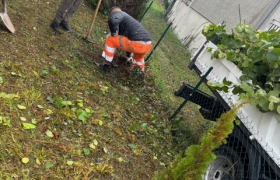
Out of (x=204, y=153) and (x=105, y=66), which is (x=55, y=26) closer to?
(x=105, y=66)

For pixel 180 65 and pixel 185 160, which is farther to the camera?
pixel 180 65

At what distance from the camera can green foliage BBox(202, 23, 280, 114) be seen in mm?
2459

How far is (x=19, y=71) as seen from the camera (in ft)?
10.5

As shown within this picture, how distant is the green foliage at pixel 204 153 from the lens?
1.49m

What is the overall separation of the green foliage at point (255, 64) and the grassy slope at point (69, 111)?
1.42 metres

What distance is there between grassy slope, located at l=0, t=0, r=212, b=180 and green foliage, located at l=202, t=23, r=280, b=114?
4.65 ft

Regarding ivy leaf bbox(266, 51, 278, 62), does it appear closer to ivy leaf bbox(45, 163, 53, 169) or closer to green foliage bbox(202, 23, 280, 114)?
green foliage bbox(202, 23, 280, 114)

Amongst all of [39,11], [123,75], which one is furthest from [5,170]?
[39,11]

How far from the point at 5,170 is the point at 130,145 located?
160 centimetres

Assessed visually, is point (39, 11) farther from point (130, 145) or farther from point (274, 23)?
point (274, 23)

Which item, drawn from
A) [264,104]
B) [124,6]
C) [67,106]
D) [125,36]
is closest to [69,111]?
[67,106]

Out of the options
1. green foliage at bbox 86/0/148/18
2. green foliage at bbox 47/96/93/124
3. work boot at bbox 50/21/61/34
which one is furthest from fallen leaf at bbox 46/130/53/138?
green foliage at bbox 86/0/148/18

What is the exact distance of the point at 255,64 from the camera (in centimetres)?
295

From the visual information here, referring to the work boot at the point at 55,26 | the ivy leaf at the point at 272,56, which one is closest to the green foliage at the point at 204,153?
the ivy leaf at the point at 272,56
